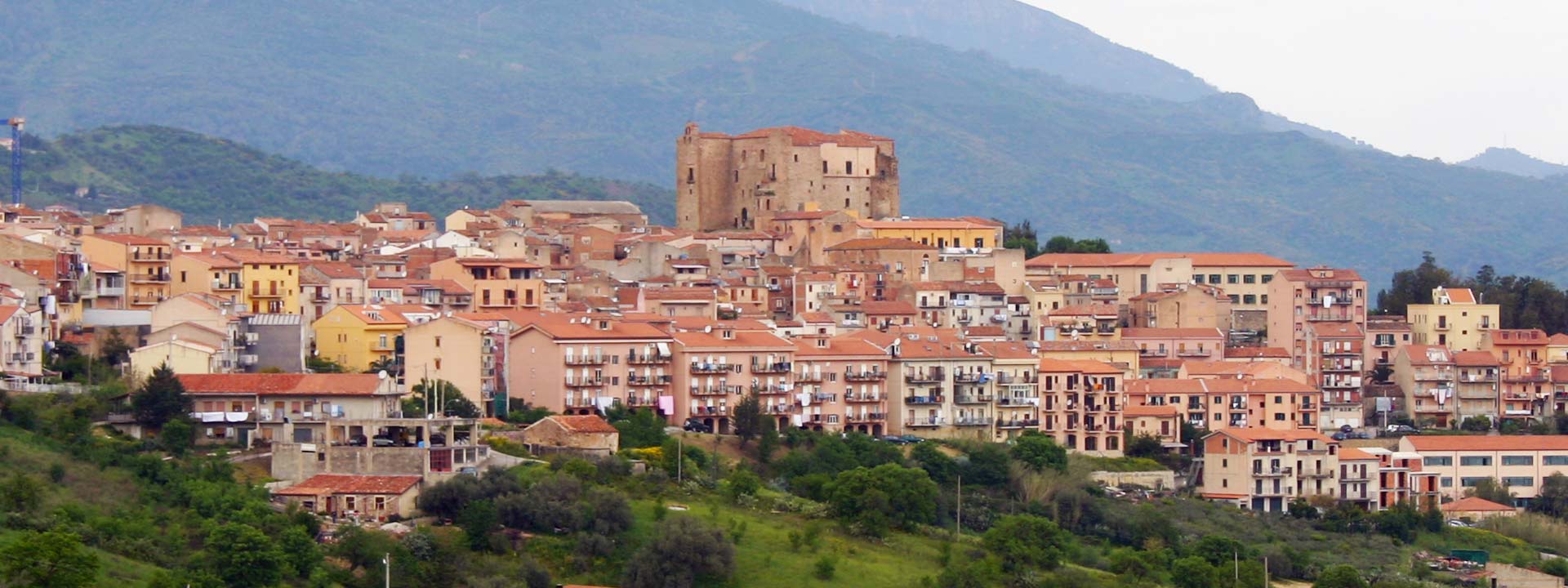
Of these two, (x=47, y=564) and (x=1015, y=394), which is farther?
(x=1015, y=394)

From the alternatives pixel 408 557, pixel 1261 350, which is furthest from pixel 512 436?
pixel 1261 350

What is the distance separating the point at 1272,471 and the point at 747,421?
13.7 meters

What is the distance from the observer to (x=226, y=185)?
173 m

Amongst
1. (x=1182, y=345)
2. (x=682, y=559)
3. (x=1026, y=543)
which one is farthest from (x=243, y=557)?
(x=1182, y=345)

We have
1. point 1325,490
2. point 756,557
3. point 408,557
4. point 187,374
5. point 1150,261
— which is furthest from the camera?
point 1150,261

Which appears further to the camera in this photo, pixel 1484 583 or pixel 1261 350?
pixel 1261 350

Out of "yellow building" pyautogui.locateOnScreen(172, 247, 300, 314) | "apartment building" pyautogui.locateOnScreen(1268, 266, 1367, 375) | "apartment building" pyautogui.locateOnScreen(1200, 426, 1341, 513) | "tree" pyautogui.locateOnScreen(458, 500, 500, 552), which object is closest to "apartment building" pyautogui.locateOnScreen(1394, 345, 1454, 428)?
"apartment building" pyautogui.locateOnScreen(1268, 266, 1367, 375)

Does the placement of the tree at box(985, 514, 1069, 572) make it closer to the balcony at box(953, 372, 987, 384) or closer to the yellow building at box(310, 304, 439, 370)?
the balcony at box(953, 372, 987, 384)

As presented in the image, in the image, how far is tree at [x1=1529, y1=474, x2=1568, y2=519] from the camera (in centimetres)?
7519

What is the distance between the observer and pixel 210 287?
2869 inches

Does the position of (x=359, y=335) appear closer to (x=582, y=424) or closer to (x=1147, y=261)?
(x=582, y=424)

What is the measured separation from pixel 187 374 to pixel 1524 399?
40.3 m

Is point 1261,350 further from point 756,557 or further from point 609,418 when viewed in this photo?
point 756,557

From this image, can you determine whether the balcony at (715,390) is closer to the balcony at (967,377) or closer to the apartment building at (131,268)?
the balcony at (967,377)
